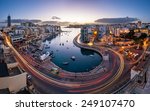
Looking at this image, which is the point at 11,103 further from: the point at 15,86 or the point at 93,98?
the point at 15,86

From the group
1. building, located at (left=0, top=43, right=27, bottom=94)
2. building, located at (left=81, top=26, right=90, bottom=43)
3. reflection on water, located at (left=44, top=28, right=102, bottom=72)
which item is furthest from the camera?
building, located at (left=81, top=26, right=90, bottom=43)

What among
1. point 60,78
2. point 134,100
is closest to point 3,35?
point 60,78

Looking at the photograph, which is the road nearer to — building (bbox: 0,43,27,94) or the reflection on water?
building (bbox: 0,43,27,94)

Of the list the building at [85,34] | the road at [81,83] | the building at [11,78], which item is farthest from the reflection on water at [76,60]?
the building at [85,34]

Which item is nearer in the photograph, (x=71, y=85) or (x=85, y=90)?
(x=85, y=90)

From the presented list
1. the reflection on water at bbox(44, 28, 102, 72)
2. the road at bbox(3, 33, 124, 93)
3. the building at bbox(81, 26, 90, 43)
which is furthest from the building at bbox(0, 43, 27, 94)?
the building at bbox(81, 26, 90, 43)

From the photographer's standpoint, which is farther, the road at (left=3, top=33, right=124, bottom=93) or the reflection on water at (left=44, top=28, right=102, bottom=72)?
the reflection on water at (left=44, top=28, right=102, bottom=72)

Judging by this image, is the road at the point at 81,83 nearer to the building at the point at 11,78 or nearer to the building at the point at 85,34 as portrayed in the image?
the building at the point at 11,78

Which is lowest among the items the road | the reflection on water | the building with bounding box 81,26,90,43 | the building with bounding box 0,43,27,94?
the reflection on water

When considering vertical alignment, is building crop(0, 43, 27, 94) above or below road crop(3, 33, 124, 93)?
above

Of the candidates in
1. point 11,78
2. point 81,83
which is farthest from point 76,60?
point 11,78

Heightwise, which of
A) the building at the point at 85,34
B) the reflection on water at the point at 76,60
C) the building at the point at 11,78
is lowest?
the reflection on water at the point at 76,60
